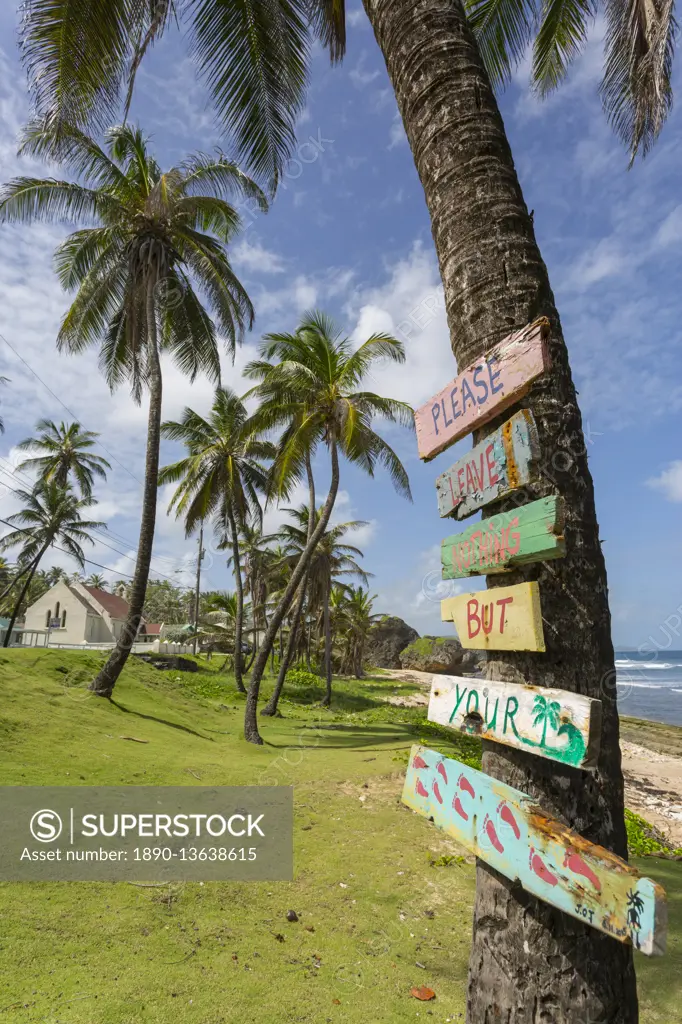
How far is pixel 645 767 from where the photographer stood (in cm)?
1797

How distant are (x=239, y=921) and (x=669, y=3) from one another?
7519 mm

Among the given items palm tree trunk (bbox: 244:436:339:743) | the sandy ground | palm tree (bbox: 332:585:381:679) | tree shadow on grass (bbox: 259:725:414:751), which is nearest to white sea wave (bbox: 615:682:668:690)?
palm tree (bbox: 332:585:381:679)

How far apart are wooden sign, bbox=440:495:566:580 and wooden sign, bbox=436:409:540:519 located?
10 centimetres

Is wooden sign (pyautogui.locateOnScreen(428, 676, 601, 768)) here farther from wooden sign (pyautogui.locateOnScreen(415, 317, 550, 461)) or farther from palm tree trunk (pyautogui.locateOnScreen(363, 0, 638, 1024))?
wooden sign (pyautogui.locateOnScreen(415, 317, 550, 461))

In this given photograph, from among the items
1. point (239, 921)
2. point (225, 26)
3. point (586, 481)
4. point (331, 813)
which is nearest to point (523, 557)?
point (586, 481)

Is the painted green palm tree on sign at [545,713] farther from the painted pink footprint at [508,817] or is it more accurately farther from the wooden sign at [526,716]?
the painted pink footprint at [508,817]

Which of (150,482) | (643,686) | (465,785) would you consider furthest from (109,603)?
(643,686)

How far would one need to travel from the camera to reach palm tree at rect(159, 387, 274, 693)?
2206 cm

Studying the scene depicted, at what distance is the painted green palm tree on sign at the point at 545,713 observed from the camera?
5.95ft

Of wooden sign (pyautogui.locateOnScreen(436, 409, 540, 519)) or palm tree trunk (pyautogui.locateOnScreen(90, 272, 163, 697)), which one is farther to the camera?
palm tree trunk (pyautogui.locateOnScreen(90, 272, 163, 697))

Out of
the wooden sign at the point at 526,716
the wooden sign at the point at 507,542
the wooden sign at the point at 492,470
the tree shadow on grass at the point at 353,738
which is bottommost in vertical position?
the tree shadow on grass at the point at 353,738

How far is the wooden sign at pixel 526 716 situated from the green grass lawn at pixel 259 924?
2.60m

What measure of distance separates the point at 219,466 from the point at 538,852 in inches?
846

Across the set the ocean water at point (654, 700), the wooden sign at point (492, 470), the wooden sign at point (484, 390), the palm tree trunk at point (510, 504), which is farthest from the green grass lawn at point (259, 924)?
the ocean water at point (654, 700)
